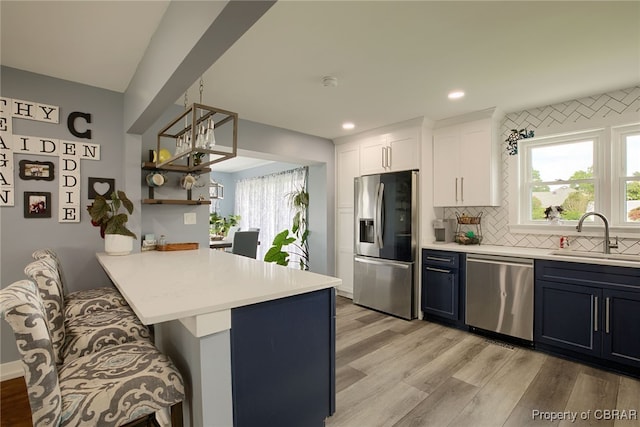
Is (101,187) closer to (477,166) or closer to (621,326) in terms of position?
(477,166)

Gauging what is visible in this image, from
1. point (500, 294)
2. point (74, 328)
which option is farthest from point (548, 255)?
point (74, 328)

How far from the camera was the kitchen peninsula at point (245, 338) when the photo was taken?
1124 mm

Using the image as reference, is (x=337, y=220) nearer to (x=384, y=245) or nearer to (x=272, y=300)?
(x=384, y=245)

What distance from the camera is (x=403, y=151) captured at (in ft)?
12.2

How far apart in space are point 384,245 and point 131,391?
9.93ft

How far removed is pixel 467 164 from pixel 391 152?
0.91 metres

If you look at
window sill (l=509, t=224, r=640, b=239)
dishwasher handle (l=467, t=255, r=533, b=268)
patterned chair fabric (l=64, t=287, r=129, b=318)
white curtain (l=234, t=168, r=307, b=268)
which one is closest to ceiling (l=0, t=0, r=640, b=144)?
window sill (l=509, t=224, r=640, b=239)

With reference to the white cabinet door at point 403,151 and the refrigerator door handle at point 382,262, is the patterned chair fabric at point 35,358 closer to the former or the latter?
the refrigerator door handle at point 382,262

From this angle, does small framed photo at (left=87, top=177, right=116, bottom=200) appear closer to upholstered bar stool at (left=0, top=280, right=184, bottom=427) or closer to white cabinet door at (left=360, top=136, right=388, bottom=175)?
upholstered bar stool at (left=0, top=280, right=184, bottom=427)

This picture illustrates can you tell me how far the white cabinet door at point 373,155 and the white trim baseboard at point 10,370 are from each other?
3.92 m

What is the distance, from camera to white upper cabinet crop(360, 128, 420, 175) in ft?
11.9

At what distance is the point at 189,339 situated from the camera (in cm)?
123

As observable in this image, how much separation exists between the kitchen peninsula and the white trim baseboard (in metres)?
1.56

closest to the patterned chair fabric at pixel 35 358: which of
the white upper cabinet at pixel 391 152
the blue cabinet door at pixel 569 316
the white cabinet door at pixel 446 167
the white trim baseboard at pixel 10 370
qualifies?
the white trim baseboard at pixel 10 370
